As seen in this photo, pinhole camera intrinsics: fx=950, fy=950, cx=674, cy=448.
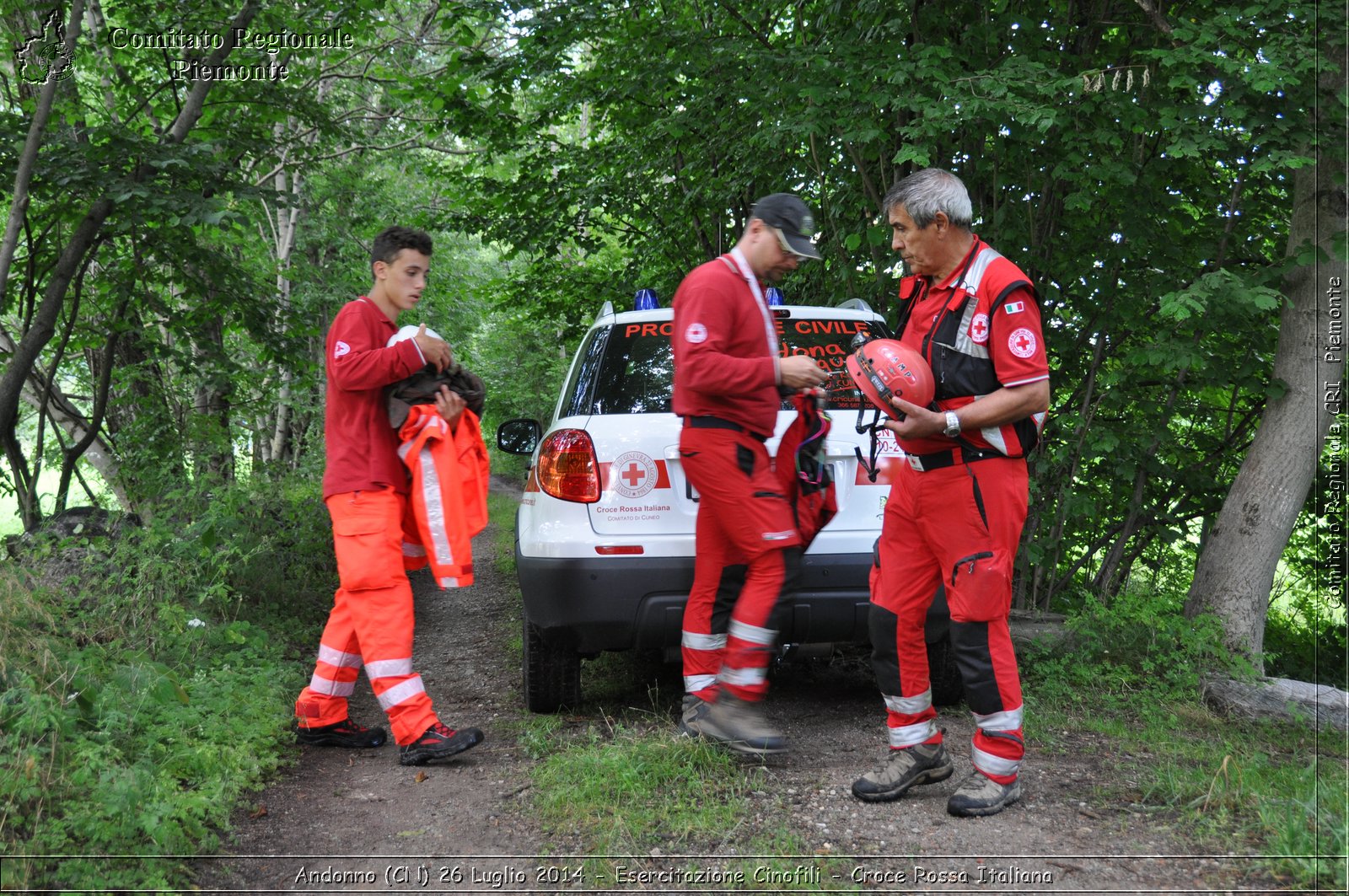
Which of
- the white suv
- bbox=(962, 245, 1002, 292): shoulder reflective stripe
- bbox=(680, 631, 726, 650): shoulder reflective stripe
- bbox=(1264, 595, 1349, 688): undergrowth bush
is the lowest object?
bbox=(1264, 595, 1349, 688): undergrowth bush

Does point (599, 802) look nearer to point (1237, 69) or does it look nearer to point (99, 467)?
point (1237, 69)

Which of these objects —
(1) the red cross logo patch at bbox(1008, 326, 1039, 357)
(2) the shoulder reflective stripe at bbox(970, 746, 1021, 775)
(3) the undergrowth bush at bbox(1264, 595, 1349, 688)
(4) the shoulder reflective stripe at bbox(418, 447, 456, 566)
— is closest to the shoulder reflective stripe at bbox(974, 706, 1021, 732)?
(2) the shoulder reflective stripe at bbox(970, 746, 1021, 775)

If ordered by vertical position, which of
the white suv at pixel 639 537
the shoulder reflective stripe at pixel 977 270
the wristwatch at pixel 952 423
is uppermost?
the shoulder reflective stripe at pixel 977 270

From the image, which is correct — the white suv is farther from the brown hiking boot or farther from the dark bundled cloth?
the dark bundled cloth

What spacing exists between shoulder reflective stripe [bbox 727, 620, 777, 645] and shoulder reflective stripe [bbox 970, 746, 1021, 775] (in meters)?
0.82

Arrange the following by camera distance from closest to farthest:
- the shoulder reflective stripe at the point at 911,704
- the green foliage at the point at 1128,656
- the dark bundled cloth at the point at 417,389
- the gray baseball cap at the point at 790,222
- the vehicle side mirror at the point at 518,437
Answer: the shoulder reflective stripe at the point at 911,704 → the gray baseball cap at the point at 790,222 → the dark bundled cloth at the point at 417,389 → the green foliage at the point at 1128,656 → the vehicle side mirror at the point at 518,437

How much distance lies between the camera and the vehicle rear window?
13.9 ft

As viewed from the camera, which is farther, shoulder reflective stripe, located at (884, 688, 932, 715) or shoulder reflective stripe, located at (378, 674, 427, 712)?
shoulder reflective stripe, located at (378, 674, 427, 712)

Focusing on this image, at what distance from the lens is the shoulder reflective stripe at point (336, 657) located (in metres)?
4.02

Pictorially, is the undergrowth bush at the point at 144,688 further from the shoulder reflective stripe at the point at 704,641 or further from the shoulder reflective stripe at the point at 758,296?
the shoulder reflective stripe at the point at 758,296

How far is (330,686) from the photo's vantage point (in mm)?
4070

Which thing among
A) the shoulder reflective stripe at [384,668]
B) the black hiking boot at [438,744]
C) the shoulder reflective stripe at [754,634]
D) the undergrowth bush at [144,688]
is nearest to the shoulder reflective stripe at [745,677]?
the shoulder reflective stripe at [754,634]

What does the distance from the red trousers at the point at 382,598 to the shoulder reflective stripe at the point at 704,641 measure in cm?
110

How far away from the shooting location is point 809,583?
3920 millimetres
